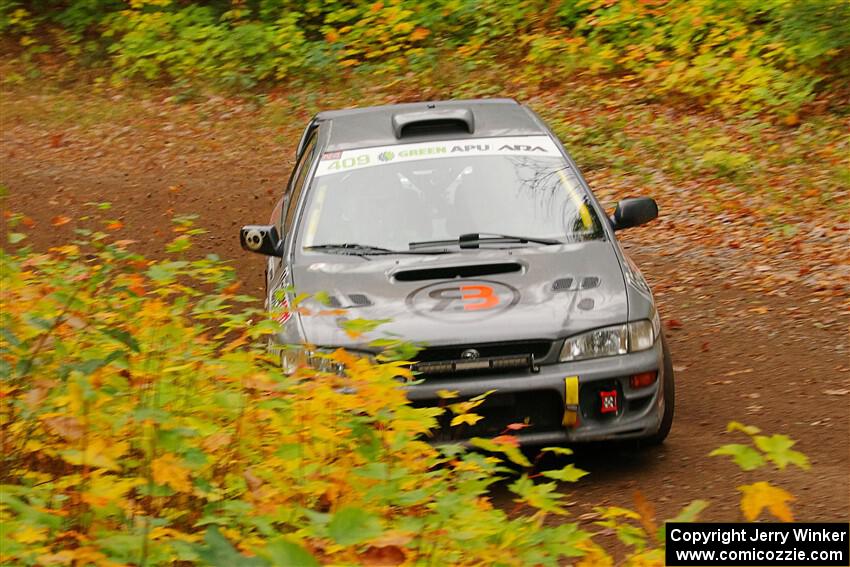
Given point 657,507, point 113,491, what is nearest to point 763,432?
point 657,507

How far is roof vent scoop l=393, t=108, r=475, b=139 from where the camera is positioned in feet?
23.6

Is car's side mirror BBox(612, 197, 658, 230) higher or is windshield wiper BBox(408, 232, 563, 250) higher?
windshield wiper BBox(408, 232, 563, 250)

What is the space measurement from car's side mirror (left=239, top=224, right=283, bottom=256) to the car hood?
1.28 ft

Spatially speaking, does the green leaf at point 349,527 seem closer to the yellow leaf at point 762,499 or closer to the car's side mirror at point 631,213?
the yellow leaf at point 762,499

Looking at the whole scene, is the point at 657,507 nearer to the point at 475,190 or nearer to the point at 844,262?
the point at 475,190

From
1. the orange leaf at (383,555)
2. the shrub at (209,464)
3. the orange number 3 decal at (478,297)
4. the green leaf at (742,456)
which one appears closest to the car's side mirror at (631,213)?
the orange number 3 decal at (478,297)

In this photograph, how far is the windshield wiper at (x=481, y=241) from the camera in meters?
6.42

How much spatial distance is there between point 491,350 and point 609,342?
589 millimetres

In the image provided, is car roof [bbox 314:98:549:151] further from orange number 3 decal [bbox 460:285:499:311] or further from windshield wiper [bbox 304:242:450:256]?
orange number 3 decal [bbox 460:285:499:311]

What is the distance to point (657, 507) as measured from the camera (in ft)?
17.8

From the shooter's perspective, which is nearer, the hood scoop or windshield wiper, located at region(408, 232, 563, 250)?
the hood scoop

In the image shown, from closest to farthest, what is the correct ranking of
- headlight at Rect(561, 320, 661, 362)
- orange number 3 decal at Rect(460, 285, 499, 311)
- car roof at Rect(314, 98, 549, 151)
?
headlight at Rect(561, 320, 661, 362), orange number 3 decal at Rect(460, 285, 499, 311), car roof at Rect(314, 98, 549, 151)

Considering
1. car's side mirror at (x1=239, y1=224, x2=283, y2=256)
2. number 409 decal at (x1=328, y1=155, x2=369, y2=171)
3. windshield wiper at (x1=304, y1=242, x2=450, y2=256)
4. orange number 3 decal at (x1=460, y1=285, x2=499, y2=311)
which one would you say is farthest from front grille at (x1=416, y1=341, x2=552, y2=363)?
number 409 decal at (x1=328, y1=155, x2=369, y2=171)

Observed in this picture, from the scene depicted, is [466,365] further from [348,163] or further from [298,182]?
[298,182]
